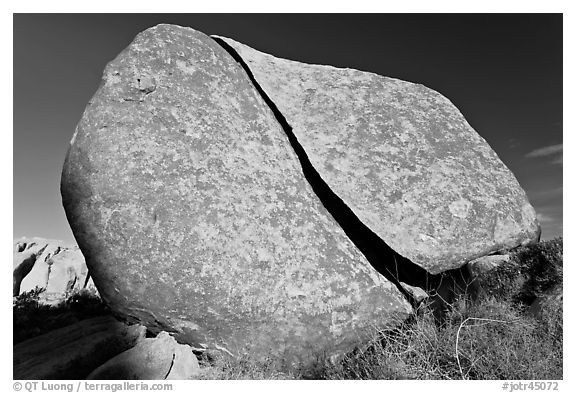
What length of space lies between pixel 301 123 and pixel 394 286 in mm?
2322

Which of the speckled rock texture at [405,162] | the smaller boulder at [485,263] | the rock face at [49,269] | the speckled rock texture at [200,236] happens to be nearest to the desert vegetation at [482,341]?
the smaller boulder at [485,263]

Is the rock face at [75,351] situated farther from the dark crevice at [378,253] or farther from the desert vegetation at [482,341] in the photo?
the dark crevice at [378,253]

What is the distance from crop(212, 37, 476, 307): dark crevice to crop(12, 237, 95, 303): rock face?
6.68m

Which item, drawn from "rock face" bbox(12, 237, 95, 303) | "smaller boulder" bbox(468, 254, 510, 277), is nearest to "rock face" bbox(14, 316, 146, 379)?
"smaller boulder" bbox(468, 254, 510, 277)

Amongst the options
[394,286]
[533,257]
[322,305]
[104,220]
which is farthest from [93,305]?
[533,257]

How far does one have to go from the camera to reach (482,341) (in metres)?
3.69

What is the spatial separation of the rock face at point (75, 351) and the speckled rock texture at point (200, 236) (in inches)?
12.5

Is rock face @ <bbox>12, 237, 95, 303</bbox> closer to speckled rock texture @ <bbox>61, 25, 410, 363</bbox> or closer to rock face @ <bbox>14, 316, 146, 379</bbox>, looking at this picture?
rock face @ <bbox>14, 316, 146, 379</bbox>

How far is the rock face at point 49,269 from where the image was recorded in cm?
981

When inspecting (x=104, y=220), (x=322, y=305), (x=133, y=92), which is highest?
(x=133, y=92)

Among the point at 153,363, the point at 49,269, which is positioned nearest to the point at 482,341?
the point at 153,363

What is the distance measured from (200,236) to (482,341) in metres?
2.85

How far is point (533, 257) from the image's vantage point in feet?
15.5

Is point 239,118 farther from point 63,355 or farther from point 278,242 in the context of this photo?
point 63,355
